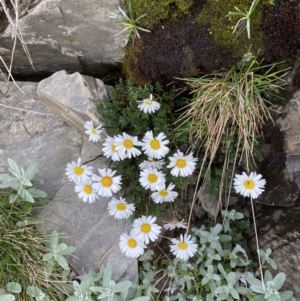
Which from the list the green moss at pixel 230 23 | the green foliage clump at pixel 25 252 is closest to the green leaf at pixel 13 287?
the green foliage clump at pixel 25 252

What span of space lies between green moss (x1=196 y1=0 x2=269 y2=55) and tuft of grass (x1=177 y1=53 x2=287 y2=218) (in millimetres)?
84

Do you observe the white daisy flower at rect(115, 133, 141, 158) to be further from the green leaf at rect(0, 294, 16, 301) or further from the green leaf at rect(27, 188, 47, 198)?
the green leaf at rect(0, 294, 16, 301)

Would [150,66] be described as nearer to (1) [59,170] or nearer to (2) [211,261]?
(1) [59,170]

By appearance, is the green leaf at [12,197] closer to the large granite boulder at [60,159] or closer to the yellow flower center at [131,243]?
the large granite boulder at [60,159]

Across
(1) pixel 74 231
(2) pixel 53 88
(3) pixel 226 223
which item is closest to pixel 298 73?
(3) pixel 226 223

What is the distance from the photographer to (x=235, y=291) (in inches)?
104

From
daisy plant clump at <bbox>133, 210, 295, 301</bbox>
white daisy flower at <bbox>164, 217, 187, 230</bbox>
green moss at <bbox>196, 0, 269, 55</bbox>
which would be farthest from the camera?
white daisy flower at <bbox>164, 217, 187, 230</bbox>

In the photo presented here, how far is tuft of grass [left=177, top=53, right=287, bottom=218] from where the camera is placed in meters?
2.42

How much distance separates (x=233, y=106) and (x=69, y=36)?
110 cm

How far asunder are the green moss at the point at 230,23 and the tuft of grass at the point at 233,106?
8cm

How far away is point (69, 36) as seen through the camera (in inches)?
104

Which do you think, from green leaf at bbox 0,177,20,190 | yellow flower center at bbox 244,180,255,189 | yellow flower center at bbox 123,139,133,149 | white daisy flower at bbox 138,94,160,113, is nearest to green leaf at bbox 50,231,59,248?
green leaf at bbox 0,177,20,190

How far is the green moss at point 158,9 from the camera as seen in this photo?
2.32 metres

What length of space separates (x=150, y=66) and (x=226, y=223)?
113cm
